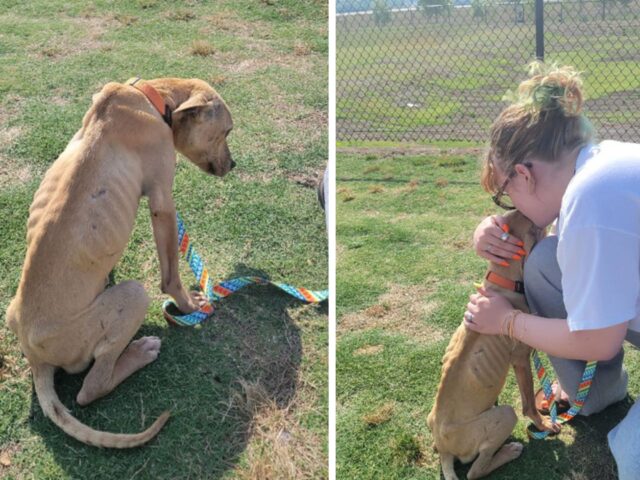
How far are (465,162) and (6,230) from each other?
18.3ft

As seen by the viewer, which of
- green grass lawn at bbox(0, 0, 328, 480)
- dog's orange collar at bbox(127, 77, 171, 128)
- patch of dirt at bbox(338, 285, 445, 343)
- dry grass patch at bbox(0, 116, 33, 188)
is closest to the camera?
green grass lawn at bbox(0, 0, 328, 480)

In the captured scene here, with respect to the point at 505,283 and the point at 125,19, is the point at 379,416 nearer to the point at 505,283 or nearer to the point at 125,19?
the point at 505,283

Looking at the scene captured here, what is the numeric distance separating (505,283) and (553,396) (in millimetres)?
636

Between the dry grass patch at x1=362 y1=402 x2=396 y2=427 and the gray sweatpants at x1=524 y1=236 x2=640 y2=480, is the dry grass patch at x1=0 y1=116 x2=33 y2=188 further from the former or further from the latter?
the gray sweatpants at x1=524 y1=236 x2=640 y2=480

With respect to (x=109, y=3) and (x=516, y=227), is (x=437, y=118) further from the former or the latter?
(x=516, y=227)

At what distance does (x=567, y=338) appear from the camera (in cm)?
283

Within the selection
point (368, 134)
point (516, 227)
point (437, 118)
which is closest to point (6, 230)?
point (516, 227)

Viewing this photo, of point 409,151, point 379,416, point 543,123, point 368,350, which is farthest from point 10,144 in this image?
point 409,151

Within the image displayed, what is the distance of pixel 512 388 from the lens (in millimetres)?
4000

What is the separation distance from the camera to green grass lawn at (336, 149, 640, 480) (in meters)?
3.55

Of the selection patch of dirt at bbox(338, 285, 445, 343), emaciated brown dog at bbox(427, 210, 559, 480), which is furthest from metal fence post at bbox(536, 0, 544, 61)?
emaciated brown dog at bbox(427, 210, 559, 480)

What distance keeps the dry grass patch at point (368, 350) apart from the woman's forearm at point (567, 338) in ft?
4.82

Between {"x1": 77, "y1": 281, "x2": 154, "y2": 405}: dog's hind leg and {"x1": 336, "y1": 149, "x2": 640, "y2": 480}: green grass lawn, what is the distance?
1250mm

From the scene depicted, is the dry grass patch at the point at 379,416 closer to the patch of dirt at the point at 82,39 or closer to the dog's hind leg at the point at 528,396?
the dog's hind leg at the point at 528,396
